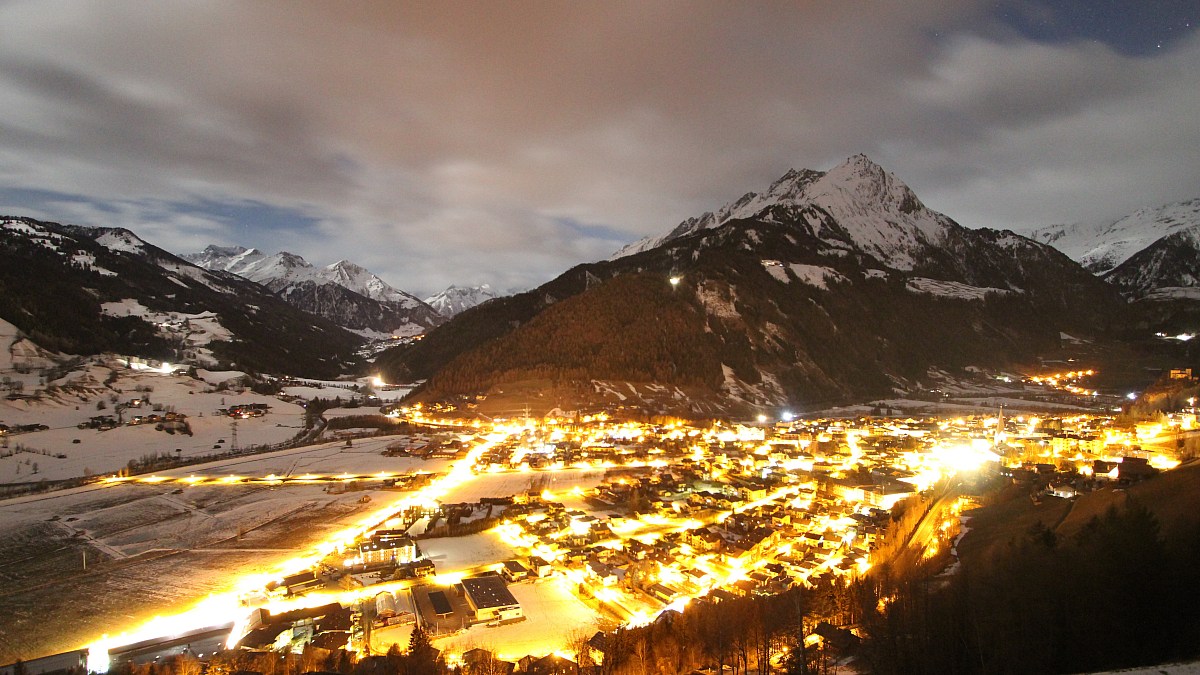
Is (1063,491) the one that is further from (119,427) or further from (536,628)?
(119,427)

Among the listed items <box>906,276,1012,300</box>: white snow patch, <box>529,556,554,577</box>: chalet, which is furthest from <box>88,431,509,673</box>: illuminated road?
<box>906,276,1012,300</box>: white snow patch

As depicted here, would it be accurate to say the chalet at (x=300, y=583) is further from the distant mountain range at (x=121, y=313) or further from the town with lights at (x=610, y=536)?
the distant mountain range at (x=121, y=313)

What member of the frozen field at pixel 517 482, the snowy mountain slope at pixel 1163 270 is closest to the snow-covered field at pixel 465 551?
the frozen field at pixel 517 482

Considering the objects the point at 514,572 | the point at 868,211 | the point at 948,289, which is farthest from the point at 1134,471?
the point at 868,211

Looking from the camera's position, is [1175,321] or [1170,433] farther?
[1175,321]

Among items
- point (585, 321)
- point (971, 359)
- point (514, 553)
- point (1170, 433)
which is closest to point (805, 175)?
point (971, 359)

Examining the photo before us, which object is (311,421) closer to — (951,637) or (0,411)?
(0,411)

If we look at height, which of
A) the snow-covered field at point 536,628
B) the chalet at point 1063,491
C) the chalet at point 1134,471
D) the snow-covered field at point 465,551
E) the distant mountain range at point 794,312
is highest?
the distant mountain range at point 794,312
